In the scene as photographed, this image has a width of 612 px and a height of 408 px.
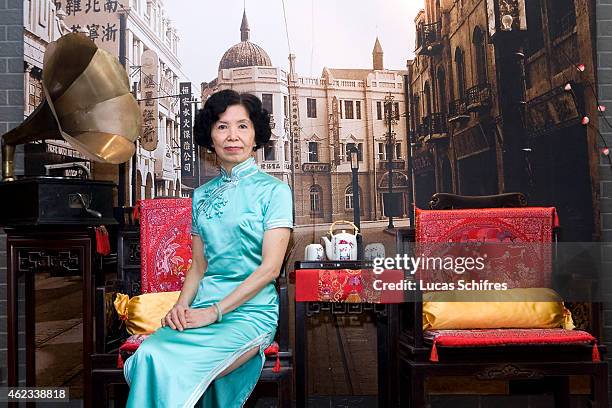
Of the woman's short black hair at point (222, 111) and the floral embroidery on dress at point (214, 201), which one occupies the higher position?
the woman's short black hair at point (222, 111)

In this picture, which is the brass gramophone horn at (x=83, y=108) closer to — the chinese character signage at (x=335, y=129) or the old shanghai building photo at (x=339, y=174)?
the old shanghai building photo at (x=339, y=174)

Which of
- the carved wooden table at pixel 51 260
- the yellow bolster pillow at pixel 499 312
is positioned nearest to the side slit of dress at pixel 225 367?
the yellow bolster pillow at pixel 499 312

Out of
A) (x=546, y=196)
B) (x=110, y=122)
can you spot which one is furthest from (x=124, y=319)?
(x=546, y=196)

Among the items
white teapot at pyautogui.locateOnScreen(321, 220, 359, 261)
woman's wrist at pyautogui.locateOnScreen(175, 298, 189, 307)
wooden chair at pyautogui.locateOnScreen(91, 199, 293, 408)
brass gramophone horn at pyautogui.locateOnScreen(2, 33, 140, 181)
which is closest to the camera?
woman's wrist at pyautogui.locateOnScreen(175, 298, 189, 307)

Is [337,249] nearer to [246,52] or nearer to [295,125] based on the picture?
[295,125]

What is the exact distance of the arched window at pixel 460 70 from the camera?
3.07 m

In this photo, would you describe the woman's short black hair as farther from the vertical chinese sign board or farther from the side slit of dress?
the vertical chinese sign board

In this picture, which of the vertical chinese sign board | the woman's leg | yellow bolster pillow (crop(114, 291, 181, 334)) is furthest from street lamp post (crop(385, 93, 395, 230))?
the woman's leg

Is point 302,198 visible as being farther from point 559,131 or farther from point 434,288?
point 559,131

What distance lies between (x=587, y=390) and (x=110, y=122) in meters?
2.72

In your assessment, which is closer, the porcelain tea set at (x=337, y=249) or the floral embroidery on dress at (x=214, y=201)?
the floral embroidery on dress at (x=214, y=201)

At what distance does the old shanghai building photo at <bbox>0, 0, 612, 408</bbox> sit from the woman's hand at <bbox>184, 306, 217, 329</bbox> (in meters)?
0.88

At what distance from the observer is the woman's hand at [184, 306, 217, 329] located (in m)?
1.64

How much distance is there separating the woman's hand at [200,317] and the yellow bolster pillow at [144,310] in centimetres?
86
